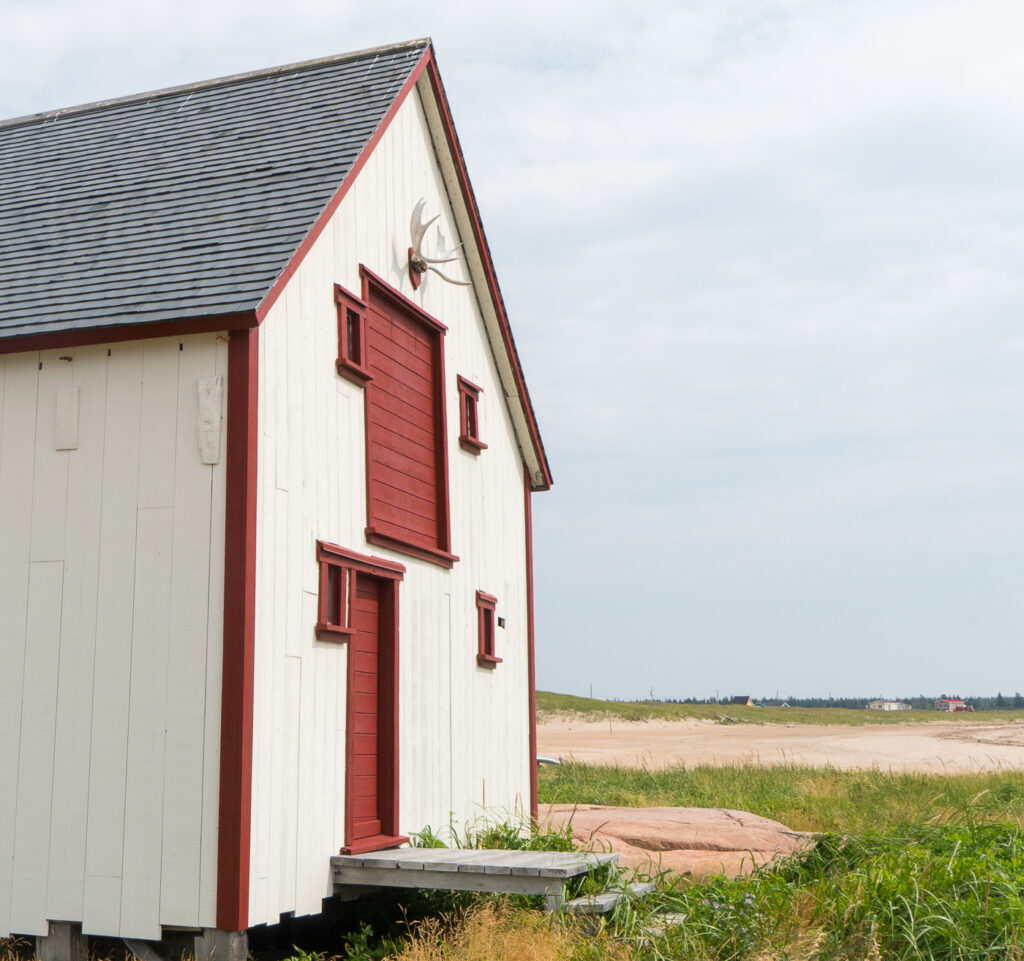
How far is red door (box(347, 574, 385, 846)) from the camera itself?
33.4 ft

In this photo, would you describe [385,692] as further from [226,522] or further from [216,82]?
[216,82]

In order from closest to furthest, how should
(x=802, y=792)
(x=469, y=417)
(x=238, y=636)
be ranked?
(x=238, y=636), (x=469, y=417), (x=802, y=792)

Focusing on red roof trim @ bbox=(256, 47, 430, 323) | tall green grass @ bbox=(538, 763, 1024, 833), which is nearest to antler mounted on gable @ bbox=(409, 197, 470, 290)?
red roof trim @ bbox=(256, 47, 430, 323)

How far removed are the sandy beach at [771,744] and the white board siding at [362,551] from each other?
16277 mm

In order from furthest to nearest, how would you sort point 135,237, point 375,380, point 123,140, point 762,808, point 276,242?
1. point 762,808
2. point 123,140
3. point 375,380
4. point 135,237
5. point 276,242

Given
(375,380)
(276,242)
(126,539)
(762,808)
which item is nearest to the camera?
(126,539)

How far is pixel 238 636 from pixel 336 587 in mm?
1759

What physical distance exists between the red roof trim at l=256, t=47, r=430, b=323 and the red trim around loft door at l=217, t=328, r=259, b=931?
0.44m

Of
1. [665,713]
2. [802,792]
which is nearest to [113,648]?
[802,792]

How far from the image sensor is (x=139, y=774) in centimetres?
862

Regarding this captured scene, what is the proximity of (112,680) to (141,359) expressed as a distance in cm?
259

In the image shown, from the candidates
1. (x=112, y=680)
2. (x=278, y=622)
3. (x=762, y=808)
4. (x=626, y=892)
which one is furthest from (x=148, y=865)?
(x=762, y=808)

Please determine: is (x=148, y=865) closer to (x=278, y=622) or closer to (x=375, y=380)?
(x=278, y=622)

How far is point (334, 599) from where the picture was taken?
1019 centimetres
